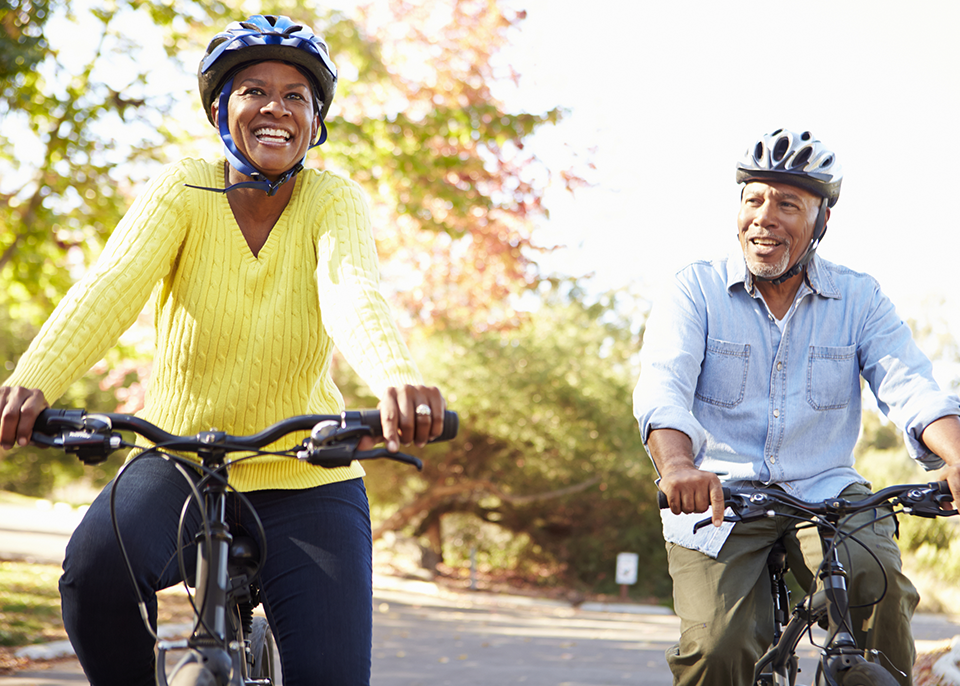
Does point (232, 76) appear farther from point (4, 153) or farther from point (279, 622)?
point (4, 153)

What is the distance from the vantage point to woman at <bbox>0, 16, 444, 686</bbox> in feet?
7.54

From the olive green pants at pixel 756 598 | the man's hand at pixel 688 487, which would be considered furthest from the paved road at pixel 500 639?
the man's hand at pixel 688 487

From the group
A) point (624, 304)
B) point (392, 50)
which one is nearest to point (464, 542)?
point (624, 304)

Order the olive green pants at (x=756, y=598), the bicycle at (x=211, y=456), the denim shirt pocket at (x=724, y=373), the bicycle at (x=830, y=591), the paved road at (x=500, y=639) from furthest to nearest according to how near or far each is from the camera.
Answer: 1. the paved road at (x=500, y=639)
2. the denim shirt pocket at (x=724, y=373)
3. the olive green pants at (x=756, y=598)
4. the bicycle at (x=830, y=591)
5. the bicycle at (x=211, y=456)

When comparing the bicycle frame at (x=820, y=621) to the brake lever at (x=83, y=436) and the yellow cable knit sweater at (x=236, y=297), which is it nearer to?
the yellow cable knit sweater at (x=236, y=297)

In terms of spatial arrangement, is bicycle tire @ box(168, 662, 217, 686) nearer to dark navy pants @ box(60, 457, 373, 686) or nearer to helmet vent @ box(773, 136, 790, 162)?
dark navy pants @ box(60, 457, 373, 686)

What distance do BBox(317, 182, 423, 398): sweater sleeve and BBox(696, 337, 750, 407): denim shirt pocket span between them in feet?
4.22

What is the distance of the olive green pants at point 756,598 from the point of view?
9.21ft

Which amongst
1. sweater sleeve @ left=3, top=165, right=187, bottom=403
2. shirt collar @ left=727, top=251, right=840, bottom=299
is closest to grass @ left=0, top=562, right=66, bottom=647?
sweater sleeve @ left=3, top=165, right=187, bottom=403

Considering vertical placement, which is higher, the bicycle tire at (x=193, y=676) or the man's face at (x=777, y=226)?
the man's face at (x=777, y=226)

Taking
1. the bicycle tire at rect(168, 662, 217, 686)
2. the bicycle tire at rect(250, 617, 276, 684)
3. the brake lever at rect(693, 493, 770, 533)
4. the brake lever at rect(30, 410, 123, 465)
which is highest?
the brake lever at rect(30, 410, 123, 465)

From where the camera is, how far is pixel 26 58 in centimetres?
776

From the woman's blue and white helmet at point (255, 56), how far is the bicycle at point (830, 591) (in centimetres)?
151

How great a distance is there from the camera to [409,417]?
1970 mm
